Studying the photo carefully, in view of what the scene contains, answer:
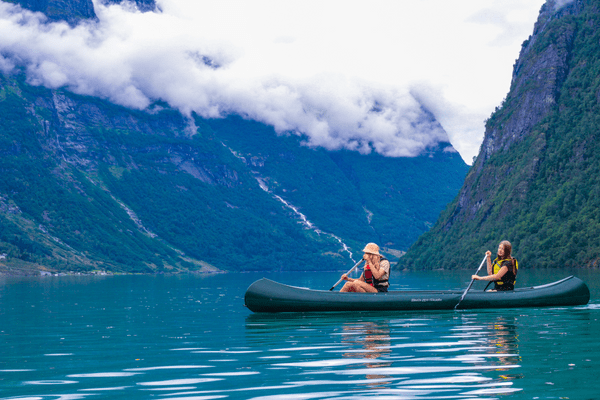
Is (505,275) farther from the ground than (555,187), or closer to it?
closer to it

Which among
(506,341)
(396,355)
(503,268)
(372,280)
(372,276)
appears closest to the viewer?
(396,355)

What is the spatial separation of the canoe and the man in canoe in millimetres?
654

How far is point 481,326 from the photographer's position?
954 inches

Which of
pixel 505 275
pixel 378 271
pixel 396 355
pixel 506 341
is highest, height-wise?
pixel 378 271

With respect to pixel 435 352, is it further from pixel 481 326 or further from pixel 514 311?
pixel 514 311

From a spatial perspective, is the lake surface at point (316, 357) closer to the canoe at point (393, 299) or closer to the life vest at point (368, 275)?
the canoe at point (393, 299)

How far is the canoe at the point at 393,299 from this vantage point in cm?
2809

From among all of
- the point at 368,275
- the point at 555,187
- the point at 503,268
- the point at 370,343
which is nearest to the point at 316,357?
the point at 370,343

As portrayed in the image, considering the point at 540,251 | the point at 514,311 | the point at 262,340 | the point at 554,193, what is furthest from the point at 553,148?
the point at 262,340

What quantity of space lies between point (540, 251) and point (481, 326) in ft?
441

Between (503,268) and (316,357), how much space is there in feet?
45.0

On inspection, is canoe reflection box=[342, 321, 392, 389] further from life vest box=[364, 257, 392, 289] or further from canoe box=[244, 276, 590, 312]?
life vest box=[364, 257, 392, 289]

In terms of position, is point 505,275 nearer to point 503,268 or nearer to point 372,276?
point 503,268

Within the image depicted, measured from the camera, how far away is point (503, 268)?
92.9 ft
